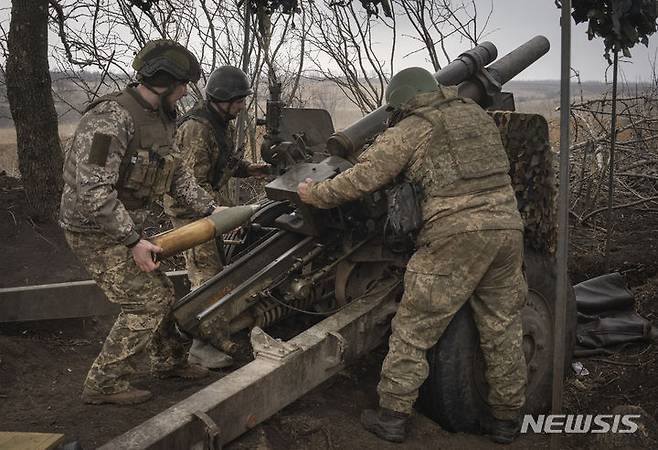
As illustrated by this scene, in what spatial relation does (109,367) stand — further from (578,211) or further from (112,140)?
(578,211)

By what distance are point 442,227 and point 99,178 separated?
178 cm

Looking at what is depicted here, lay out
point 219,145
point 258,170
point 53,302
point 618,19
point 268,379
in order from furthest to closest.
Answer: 1. point 258,170
2. point 219,145
3. point 53,302
4. point 618,19
5. point 268,379

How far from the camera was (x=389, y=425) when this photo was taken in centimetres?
373

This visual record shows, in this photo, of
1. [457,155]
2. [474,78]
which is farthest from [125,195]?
[474,78]

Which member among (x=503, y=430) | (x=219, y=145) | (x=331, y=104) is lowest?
(x=503, y=430)

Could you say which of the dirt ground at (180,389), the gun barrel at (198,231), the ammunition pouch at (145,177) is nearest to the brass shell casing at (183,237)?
the gun barrel at (198,231)

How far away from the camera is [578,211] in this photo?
333 inches

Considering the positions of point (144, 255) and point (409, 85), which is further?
point (409, 85)

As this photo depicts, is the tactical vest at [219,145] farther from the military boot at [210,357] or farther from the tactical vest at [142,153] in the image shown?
the military boot at [210,357]

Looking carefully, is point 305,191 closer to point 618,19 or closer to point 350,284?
point 350,284

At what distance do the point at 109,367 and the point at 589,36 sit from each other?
12.2ft

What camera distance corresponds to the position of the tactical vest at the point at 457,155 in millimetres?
3654

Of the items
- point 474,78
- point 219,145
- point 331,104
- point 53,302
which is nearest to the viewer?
point 53,302

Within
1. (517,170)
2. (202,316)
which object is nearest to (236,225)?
(202,316)
